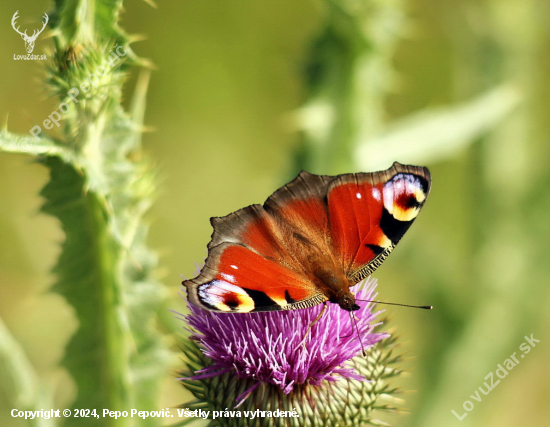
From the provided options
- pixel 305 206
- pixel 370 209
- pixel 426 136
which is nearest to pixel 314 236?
pixel 305 206

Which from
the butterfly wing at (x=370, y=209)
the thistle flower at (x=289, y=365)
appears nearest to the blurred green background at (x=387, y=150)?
the thistle flower at (x=289, y=365)

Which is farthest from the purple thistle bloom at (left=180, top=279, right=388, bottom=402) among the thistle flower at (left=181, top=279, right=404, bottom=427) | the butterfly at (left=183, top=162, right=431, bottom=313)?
the butterfly at (left=183, top=162, right=431, bottom=313)

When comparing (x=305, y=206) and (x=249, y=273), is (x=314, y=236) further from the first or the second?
(x=249, y=273)

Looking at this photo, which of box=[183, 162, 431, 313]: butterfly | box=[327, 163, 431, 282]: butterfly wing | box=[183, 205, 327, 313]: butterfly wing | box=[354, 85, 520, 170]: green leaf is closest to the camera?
box=[183, 205, 327, 313]: butterfly wing

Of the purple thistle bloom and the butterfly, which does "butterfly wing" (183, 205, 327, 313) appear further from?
the purple thistle bloom

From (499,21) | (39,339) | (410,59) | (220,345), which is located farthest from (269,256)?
(410,59)

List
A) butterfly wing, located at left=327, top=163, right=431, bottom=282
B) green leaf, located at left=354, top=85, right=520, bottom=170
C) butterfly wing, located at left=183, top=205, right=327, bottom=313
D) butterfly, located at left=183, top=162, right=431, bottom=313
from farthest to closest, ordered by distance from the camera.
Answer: green leaf, located at left=354, top=85, right=520, bottom=170 < butterfly wing, located at left=327, top=163, right=431, bottom=282 < butterfly, located at left=183, top=162, right=431, bottom=313 < butterfly wing, located at left=183, top=205, right=327, bottom=313

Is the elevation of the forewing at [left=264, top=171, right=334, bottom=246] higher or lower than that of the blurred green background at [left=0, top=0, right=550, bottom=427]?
lower
